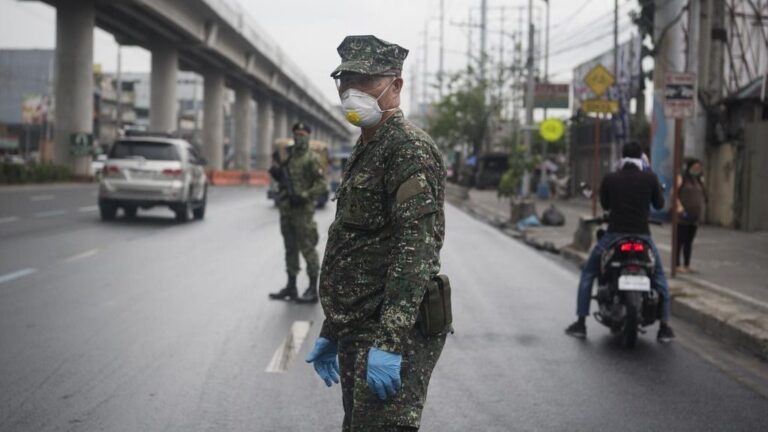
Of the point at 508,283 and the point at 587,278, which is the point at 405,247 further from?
the point at 508,283

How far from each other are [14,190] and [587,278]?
30.4 m

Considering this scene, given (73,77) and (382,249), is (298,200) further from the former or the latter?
(73,77)

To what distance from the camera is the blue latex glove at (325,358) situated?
11.6 feet

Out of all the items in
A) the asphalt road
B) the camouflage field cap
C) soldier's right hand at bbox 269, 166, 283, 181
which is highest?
the camouflage field cap

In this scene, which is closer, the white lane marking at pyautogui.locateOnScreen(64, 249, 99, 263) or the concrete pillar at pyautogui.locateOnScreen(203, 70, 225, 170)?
the white lane marking at pyautogui.locateOnScreen(64, 249, 99, 263)

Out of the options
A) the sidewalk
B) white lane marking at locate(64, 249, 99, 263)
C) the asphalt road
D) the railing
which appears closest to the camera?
the asphalt road

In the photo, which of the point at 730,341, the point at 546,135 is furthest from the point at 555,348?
the point at 546,135

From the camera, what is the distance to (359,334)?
3.29 meters

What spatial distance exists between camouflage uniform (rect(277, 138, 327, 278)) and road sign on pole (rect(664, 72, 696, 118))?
17.1 feet

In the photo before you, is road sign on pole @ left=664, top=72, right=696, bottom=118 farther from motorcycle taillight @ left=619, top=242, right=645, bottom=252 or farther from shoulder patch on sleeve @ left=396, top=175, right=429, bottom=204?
shoulder patch on sleeve @ left=396, top=175, right=429, bottom=204

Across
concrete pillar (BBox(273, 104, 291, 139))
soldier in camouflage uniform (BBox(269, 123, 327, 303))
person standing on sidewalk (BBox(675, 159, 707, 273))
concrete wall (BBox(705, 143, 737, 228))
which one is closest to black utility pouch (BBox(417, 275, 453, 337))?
soldier in camouflage uniform (BBox(269, 123, 327, 303))

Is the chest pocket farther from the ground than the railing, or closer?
closer

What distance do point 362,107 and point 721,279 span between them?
10.5 m

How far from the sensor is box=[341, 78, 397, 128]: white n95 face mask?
128 inches
